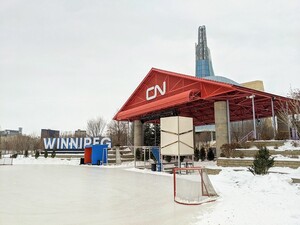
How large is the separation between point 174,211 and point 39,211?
3.98 metres

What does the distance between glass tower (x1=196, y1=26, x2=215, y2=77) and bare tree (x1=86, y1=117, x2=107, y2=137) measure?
73.4m

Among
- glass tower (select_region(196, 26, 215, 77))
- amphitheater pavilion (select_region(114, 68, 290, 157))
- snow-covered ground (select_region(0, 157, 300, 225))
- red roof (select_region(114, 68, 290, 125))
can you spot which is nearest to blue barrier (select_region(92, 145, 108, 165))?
amphitheater pavilion (select_region(114, 68, 290, 157))

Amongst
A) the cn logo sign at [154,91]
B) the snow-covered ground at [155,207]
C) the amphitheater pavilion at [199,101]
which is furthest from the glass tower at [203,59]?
the snow-covered ground at [155,207]

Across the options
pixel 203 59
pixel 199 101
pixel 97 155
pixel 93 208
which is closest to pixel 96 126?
pixel 97 155

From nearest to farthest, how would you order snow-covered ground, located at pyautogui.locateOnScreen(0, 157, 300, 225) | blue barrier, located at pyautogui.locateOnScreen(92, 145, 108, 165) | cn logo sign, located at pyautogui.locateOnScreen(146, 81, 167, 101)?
snow-covered ground, located at pyautogui.locateOnScreen(0, 157, 300, 225) → cn logo sign, located at pyautogui.locateOnScreen(146, 81, 167, 101) → blue barrier, located at pyautogui.locateOnScreen(92, 145, 108, 165)

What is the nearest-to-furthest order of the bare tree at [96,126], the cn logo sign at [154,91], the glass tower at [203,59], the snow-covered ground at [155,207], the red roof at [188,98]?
the snow-covered ground at [155,207]
the red roof at [188,98]
the cn logo sign at [154,91]
the bare tree at [96,126]
the glass tower at [203,59]

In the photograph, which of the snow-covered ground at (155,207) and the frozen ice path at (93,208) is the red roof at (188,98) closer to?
the snow-covered ground at (155,207)

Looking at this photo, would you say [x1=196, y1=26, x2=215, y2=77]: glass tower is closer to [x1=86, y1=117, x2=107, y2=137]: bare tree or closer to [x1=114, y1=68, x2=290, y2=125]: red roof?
[x1=86, y1=117, x2=107, y2=137]: bare tree

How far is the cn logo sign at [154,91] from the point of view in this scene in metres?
27.5

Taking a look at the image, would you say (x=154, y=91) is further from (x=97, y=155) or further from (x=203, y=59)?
(x=203, y=59)

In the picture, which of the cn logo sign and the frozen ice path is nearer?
the frozen ice path

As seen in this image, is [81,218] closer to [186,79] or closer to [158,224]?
[158,224]

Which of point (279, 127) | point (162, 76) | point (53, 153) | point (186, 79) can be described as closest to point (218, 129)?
point (186, 79)

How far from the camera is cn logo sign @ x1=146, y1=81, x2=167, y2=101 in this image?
27487 millimetres
